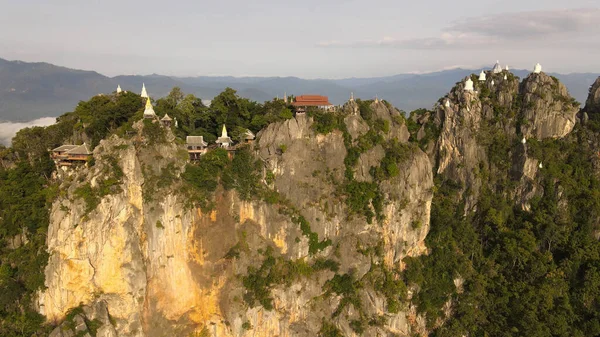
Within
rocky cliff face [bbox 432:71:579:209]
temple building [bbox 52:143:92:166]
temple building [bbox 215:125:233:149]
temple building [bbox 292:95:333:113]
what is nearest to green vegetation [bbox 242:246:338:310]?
temple building [bbox 215:125:233:149]

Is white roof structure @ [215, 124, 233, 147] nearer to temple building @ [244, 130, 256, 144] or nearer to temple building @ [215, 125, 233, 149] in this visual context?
temple building @ [215, 125, 233, 149]

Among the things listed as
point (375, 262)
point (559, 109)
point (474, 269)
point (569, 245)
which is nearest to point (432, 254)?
point (474, 269)

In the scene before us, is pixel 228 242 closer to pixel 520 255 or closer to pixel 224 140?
pixel 224 140

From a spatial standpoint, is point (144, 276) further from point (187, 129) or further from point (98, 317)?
point (187, 129)

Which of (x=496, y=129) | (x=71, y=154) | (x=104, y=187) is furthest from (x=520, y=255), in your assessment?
(x=71, y=154)

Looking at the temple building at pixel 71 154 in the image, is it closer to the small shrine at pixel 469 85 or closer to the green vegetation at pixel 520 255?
the green vegetation at pixel 520 255

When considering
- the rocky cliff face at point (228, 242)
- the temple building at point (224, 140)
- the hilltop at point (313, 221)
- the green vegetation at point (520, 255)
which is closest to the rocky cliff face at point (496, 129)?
the hilltop at point (313, 221)
